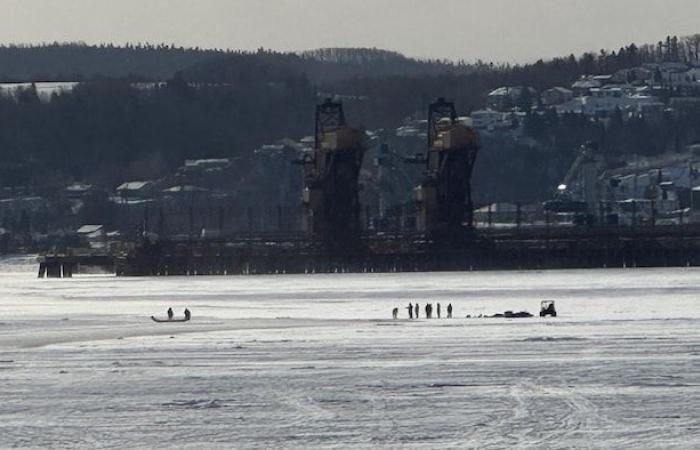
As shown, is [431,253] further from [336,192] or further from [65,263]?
[65,263]

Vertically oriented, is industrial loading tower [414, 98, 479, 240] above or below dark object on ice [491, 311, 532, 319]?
above

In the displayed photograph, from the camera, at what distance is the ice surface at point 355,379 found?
Answer: 4519cm

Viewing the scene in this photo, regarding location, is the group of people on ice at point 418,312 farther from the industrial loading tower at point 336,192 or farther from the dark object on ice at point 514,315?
the industrial loading tower at point 336,192

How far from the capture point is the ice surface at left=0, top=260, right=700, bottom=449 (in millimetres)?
45188

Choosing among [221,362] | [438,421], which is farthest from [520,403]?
[221,362]

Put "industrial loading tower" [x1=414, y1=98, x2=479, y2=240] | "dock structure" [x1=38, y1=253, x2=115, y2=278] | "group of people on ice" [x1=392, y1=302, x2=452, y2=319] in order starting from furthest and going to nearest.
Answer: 1. "dock structure" [x1=38, y1=253, x2=115, y2=278]
2. "industrial loading tower" [x1=414, y1=98, x2=479, y2=240]
3. "group of people on ice" [x1=392, y1=302, x2=452, y2=319]

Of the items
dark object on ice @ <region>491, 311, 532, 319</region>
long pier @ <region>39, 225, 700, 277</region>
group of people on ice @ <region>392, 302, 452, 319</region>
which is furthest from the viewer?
long pier @ <region>39, 225, 700, 277</region>

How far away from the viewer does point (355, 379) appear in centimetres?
5509

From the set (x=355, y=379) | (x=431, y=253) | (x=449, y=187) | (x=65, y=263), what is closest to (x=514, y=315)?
(x=355, y=379)

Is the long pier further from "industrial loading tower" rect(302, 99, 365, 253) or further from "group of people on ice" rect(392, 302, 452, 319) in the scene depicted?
"group of people on ice" rect(392, 302, 452, 319)

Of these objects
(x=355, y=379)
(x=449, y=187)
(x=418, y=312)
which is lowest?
(x=355, y=379)

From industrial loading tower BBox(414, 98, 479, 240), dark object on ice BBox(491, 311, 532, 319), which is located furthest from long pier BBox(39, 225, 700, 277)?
dark object on ice BBox(491, 311, 532, 319)

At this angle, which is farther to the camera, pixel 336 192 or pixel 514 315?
pixel 336 192

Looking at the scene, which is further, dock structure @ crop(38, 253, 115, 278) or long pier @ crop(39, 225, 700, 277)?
dock structure @ crop(38, 253, 115, 278)
